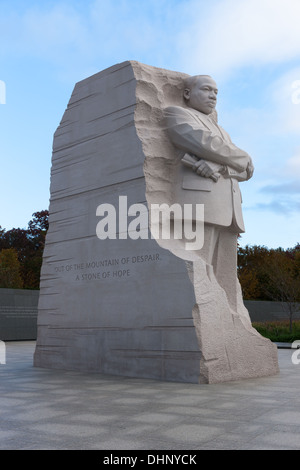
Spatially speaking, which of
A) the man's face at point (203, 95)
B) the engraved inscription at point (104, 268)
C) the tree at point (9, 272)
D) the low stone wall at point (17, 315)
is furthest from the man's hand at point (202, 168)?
the tree at point (9, 272)

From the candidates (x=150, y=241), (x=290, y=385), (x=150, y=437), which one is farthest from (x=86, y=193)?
(x=150, y=437)

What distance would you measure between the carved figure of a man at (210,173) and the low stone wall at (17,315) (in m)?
10.6

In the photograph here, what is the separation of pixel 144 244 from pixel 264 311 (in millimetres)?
20159

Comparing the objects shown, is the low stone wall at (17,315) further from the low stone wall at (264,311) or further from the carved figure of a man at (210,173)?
the low stone wall at (264,311)

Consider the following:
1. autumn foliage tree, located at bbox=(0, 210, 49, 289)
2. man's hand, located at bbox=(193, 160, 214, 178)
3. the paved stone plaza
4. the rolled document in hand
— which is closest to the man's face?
the rolled document in hand

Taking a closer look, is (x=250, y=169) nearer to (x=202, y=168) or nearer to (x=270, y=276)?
(x=202, y=168)

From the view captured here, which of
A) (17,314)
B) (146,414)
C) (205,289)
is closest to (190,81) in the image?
(205,289)

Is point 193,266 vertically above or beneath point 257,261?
beneath

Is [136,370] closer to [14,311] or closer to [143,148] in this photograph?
[143,148]

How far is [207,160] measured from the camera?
721 cm

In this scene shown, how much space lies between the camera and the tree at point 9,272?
25203 mm

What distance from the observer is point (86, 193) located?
803cm

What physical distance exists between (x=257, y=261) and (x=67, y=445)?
33.5 m

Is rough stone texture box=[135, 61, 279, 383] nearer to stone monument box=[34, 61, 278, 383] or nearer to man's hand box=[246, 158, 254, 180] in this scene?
stone monument box=[34, 61, 278, 383]
